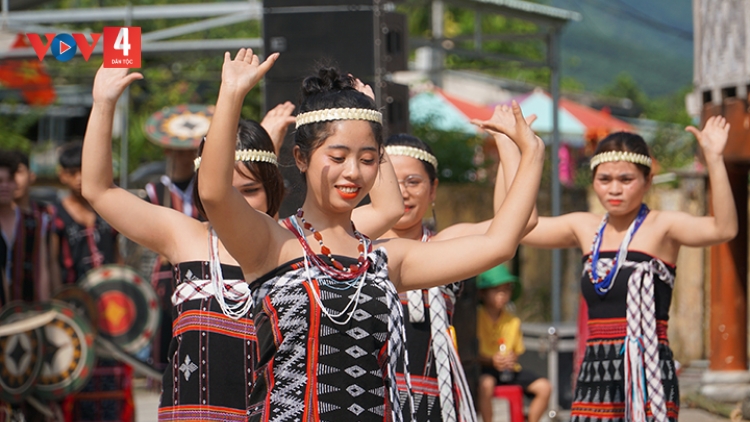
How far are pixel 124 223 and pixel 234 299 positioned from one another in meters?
0.45

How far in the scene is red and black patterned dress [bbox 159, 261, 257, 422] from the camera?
144 inches

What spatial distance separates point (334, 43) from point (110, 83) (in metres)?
3.64

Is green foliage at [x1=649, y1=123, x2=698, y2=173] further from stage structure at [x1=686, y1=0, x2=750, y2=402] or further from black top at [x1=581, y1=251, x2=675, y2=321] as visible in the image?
black top at [x1=581, y1=251, x2=675, y2=321]

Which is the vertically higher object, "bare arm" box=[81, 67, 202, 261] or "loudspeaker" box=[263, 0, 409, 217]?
"loudspeaker" box=[263, 0, 409, 217]

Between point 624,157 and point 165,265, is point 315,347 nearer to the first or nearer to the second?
point 624,157

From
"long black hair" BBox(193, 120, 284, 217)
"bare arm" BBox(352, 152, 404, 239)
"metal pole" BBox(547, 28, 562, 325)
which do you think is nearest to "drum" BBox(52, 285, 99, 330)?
"long black hair" BBox(193, 120, 284, 217)

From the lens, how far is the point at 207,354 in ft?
12.0

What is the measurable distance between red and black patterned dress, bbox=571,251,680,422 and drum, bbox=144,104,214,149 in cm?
281

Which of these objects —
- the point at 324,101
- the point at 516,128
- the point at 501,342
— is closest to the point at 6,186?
the point at 501,342

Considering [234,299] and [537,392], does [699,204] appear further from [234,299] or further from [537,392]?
[234,299]

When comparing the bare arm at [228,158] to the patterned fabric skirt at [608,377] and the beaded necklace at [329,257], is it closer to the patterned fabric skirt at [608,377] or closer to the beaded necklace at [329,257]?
the beaded necklace at [329,257]

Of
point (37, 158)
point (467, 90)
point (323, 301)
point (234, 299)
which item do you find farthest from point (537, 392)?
point (467, 90)

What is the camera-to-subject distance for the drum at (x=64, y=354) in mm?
6582

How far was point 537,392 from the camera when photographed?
7391 mm
